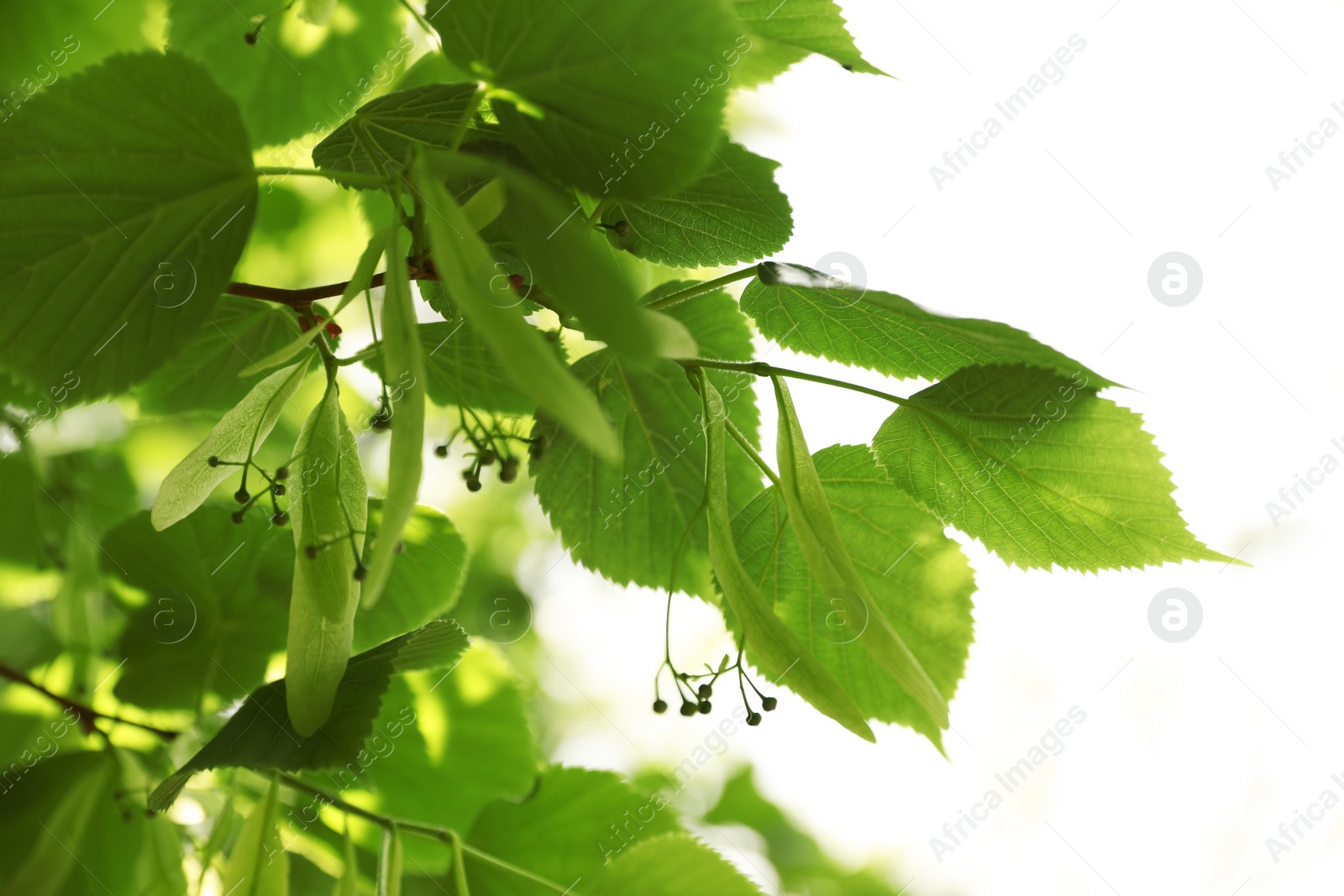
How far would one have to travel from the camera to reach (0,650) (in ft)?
2.69

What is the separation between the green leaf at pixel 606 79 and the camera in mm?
355

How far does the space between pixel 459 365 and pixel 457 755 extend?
12.8 inches

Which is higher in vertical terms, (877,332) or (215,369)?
(877,332)

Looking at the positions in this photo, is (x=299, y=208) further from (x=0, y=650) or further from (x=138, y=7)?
(x=0, y=650)

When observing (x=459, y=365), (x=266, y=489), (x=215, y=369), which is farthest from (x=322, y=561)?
(x=215, y=369)

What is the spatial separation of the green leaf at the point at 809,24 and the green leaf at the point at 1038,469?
230 millimetres

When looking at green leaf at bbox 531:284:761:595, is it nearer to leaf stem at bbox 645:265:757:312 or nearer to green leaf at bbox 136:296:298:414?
leaf stem at bbox 645:265:757:312

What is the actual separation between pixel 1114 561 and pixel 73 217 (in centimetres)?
53

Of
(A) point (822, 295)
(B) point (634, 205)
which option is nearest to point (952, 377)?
(A) point (822, 295)

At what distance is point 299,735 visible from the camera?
46 centimetres

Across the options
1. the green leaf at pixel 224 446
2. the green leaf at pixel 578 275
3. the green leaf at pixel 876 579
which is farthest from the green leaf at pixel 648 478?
the green leaf at pixel 578 275

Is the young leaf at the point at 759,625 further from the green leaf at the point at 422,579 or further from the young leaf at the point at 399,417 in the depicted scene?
the green leaf at the point at 422,579

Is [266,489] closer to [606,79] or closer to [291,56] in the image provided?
[606,79]

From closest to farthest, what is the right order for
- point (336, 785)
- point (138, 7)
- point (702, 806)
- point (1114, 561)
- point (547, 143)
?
point (547, 143), point (1114, 561), point (336, 785), point (138, 7), point (702, 806)
